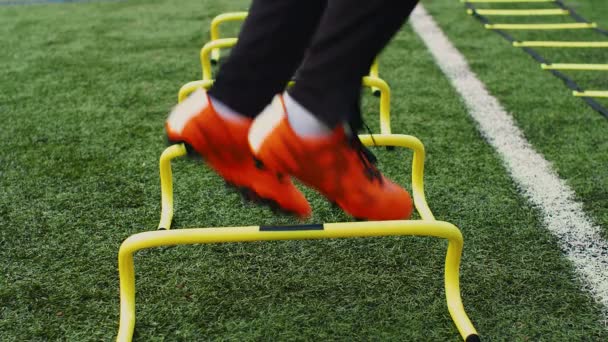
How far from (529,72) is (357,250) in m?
2.03

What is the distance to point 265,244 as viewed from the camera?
1.94 meters

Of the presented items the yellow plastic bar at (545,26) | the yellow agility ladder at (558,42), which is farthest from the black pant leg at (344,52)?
the yellow plastic bar at (545,26)

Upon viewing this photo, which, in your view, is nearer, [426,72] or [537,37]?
[426,72]

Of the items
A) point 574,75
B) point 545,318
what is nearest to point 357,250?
point 545,318

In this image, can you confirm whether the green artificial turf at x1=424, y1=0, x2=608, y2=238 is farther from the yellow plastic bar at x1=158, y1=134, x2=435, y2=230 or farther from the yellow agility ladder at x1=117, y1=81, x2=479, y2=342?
the yellow agility ladder at x1=117, y1=81, x2=479, y2=342

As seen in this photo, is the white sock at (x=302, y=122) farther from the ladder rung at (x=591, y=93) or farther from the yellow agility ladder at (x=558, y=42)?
the ladder rung at (x=591, y=93)

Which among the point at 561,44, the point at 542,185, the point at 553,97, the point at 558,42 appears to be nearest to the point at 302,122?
the point at 542,185

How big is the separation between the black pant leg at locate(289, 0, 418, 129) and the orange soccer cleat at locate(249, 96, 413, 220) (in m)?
0.06

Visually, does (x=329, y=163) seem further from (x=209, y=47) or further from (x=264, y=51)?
(x=209, y=47)

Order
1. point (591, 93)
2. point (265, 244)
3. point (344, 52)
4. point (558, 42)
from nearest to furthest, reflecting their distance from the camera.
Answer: point (344, 52)
point (265, 244)
point (591, 93)
point (558, 42)

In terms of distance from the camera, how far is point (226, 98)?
126 cm

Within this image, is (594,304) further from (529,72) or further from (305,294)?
(529,72)

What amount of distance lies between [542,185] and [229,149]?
1.38 meters

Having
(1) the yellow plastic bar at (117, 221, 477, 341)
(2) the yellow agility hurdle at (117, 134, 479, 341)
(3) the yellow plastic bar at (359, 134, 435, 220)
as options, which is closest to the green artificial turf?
(3) the yellow plastic bar at (359, 134, 435, 220)
